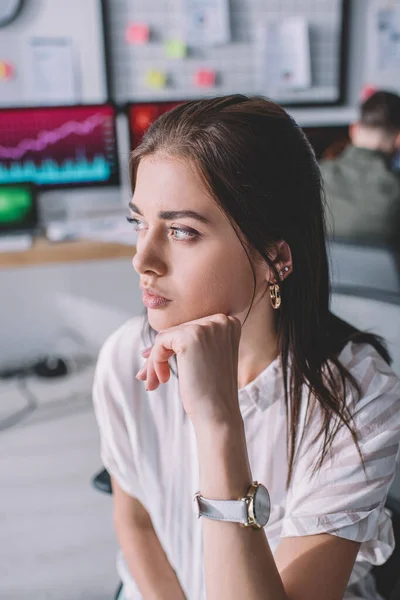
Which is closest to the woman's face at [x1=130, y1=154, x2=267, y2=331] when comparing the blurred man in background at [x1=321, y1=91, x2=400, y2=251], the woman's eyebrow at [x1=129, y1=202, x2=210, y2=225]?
the woman's eyebrow at [x1=129, y1=202, x2=210, y2=225]

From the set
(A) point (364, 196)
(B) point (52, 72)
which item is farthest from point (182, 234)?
(B) point (52, 72)

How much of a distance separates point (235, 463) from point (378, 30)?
8.55 ft

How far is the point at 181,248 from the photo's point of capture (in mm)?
809

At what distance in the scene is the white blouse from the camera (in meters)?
0.81

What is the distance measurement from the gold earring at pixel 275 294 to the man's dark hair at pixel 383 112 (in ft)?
6.04

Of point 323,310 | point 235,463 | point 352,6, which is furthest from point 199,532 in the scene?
point 352,6

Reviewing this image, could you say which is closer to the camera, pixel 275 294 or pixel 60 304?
pixel 275 294

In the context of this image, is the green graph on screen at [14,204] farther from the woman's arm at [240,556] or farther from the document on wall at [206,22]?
the woman's arm at [240,556]

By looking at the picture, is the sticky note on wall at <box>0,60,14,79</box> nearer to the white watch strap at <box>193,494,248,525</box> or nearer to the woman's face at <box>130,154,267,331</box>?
the woman's face at <box>130,154,267,331</box>

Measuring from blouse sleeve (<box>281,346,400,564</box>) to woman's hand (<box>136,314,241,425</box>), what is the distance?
166 mm

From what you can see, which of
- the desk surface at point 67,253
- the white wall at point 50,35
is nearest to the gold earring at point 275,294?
the desk surface at point 67,253

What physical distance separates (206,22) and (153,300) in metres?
2.09

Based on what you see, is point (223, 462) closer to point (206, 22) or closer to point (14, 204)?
point (14, 204)

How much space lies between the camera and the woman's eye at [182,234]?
801 mm
